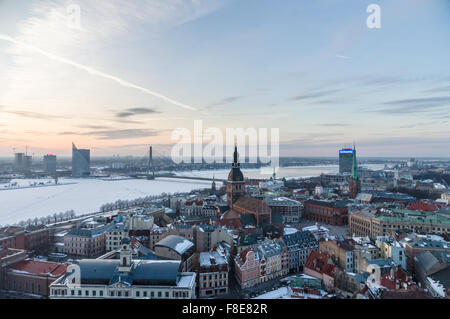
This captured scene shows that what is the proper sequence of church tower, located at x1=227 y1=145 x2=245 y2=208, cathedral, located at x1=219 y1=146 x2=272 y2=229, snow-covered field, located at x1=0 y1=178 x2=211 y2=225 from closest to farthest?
cathedral, located at x1=219 y1=146 x2=272 y2=229, church tower, located at x1=227 y1=145 x2=245 y2=208, snow-covered field, located at x1=0 y1=178 x2=211 y2=225

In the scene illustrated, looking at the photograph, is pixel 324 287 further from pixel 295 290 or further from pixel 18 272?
pixel 18 272

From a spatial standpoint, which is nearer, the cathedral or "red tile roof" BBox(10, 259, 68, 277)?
"red tile roof" BBox(10, 259, 68, 277)

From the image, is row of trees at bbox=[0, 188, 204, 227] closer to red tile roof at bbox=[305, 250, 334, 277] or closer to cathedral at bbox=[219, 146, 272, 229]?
cathedral at bbox=[219, 146, 272, 229]

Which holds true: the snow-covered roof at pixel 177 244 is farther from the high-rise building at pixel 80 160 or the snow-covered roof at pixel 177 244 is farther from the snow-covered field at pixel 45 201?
the high-rise building at pixel 80 160

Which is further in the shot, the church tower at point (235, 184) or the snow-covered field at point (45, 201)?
the snow-covered field at point (45, 201)

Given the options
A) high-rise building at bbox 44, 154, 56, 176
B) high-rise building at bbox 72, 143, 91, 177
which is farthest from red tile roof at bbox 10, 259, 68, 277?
high-rise building at bbox 44, 154, 56, 176

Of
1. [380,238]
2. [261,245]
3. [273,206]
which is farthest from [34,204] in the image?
[380,238]

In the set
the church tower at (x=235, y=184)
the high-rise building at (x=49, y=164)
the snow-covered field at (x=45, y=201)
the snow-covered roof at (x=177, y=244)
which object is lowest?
the snow-covered field at (x=45, y=201)

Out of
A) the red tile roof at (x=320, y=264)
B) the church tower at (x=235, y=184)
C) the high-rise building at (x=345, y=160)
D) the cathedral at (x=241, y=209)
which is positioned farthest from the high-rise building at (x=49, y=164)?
the high-rise building at (x=345, y=160)
